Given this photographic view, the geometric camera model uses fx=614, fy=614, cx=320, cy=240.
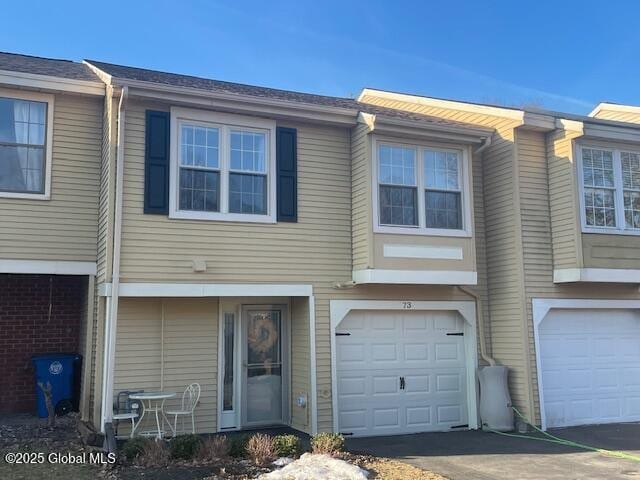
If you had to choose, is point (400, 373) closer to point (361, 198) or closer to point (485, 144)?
point (361, 198)

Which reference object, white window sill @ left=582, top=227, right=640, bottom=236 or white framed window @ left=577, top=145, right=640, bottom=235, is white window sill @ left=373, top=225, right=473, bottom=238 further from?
white framed window @ left=577, top=145, right=640, bottom=235

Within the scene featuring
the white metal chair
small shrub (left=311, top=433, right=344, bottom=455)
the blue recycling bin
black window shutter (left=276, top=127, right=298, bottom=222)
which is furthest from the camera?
black window shutter (left=276, top=127, right=298, bottom=222)

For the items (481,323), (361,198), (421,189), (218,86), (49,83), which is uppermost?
Result: (218,86)

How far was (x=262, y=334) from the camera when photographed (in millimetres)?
10516

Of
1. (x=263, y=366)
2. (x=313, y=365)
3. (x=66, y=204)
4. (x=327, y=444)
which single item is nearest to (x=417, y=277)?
→ (x=313, y=365)

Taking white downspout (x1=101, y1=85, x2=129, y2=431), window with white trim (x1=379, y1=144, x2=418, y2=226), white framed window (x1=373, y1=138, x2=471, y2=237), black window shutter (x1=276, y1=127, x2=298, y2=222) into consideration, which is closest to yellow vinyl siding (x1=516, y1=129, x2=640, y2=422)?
white framed window (x1=373, y1=138, x2=471, y2=237)

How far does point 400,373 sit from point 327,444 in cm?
288

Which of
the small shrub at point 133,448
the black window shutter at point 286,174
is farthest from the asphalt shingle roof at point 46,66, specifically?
the small shrub at point 133,448

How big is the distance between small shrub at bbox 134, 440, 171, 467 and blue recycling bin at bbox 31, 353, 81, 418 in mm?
2945

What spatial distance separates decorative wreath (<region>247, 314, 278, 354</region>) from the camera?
10438 millimetres

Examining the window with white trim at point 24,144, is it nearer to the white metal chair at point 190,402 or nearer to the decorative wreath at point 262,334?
the white metal chair at point 190,402

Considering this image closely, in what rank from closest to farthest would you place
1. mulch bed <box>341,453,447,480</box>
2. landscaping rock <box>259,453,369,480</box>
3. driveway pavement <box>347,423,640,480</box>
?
landscaping rock <box>259,453,369,480</box> → mulch bed <box>341,453,447,480</box> → driveway pavement <box>347,423,640,480</box>

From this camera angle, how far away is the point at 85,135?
9914mm

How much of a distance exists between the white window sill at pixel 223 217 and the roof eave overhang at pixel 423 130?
2.29 meters
